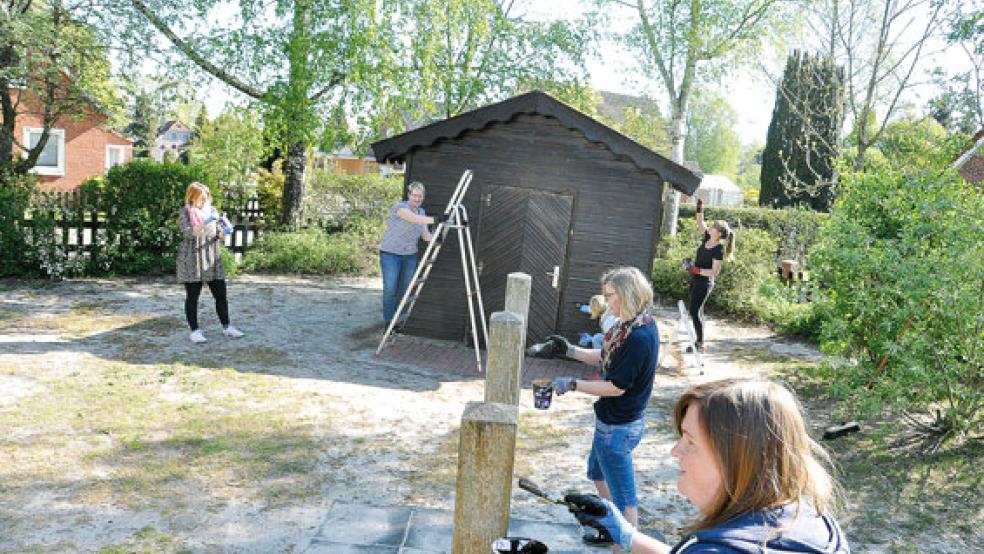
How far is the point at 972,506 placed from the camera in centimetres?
595

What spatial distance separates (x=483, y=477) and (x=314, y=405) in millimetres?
5092

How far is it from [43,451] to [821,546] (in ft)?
19.3

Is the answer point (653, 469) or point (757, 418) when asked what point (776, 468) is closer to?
point (757, 418)

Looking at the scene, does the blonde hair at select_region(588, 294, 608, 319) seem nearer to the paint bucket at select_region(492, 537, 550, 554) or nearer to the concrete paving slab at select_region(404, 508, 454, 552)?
the concrete paving slab at select_region(404, 508, 454, 552)

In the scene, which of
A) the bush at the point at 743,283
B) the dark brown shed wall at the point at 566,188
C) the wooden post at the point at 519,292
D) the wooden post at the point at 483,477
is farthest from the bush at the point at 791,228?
the wooden post at the point at 483,477

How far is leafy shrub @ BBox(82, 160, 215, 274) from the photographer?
13570 millimetres

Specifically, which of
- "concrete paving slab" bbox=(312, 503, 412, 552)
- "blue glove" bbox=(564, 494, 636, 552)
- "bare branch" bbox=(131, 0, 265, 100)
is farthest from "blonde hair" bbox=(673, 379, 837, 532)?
"bare branch" bbox=(131, 0, 265, 100)

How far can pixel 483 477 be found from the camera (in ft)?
9.05

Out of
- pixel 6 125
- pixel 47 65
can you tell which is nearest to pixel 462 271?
pixel 47 65

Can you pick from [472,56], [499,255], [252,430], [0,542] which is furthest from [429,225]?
[472,56]

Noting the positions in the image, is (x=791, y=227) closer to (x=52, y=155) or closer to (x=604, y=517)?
A: (x=604, y=517)

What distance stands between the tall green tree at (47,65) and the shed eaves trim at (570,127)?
27.2 feet

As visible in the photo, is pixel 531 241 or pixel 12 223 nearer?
pixel 531 241

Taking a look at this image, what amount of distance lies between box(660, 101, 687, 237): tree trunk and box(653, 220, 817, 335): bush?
13.1ft
